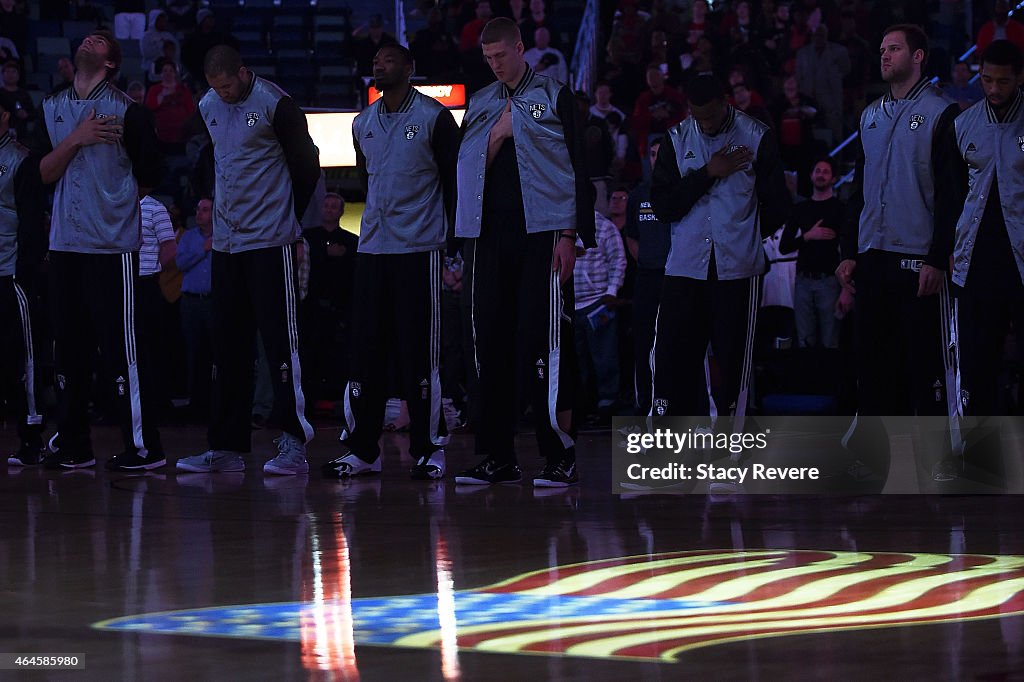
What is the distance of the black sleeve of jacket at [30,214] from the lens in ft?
26.9

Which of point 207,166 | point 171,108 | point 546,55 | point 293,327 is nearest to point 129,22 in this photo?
point 171,108

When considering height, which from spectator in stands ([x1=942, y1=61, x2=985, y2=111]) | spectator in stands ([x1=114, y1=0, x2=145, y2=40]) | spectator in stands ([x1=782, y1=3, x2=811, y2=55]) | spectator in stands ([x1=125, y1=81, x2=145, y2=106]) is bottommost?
spectator in stands ([x1=942, y1=61, x2=985, y2=111])

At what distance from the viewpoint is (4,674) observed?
3.39 m

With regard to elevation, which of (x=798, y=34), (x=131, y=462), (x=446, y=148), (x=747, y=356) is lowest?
(x=131, y=462)

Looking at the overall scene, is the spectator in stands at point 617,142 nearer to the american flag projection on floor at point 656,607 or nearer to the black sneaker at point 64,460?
the black sneaker at point 64,460

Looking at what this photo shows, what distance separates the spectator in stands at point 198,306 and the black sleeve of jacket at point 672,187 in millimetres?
5871

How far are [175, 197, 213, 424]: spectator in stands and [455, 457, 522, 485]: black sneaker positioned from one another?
5.63m

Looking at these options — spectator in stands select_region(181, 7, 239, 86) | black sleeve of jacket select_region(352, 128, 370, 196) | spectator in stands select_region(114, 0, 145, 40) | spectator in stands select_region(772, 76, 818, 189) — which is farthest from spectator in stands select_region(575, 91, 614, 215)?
spectator in stands select_region(114, 0, 145, 40)

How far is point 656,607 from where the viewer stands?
4.18 m

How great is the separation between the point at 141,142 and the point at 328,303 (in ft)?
16.4

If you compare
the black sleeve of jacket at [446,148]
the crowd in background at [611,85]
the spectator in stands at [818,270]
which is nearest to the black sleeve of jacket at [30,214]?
the black sleeve of jacket at [446,148]

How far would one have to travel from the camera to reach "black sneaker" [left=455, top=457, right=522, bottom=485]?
7.45 metres

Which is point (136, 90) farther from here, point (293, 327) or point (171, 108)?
point (293, 327)

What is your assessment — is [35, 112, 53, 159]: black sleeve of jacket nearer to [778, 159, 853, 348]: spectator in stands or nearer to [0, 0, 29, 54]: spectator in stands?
[778, 159, 853, 348]: spectator in stands
